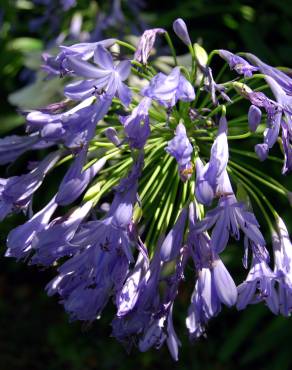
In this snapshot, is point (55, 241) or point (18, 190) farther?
point (18, 190)

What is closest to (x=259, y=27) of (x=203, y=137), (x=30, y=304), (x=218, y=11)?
(x=218, y=11)

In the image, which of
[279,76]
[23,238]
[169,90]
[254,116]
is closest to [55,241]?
[23,238]

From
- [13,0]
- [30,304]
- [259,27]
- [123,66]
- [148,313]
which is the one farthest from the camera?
[30,304]

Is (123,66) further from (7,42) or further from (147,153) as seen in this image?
(7,42)

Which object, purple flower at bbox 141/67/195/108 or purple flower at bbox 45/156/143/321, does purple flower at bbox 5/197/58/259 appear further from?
purple flower at bbox 141/67/195/108

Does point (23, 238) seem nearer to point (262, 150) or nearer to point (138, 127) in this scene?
point (138, 127)

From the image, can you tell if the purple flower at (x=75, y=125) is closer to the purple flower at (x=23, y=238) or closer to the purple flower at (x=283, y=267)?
the purple flower at (x=23, y=238)

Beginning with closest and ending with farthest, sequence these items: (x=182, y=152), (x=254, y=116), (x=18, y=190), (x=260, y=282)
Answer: (x=182, y=152) → (x=254, y=116) → (x=260, y=282) → (x=18, y=190)

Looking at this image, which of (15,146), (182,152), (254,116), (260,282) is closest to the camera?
(182,152)
